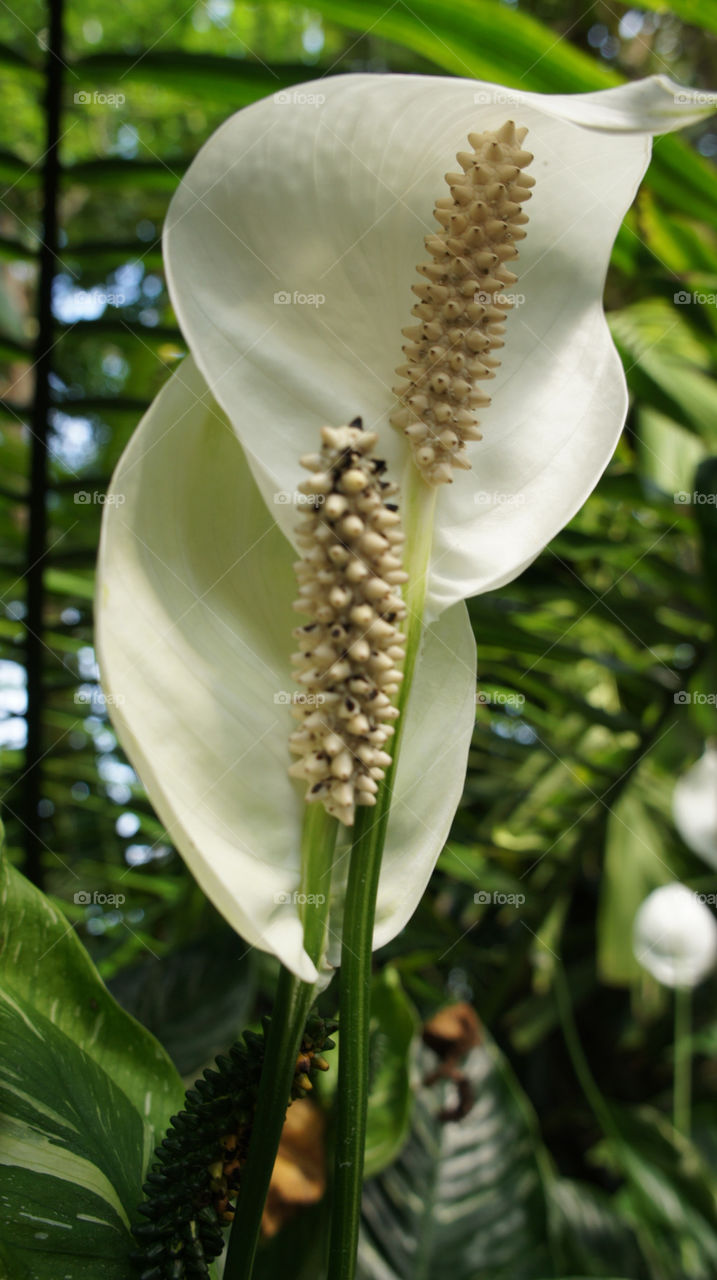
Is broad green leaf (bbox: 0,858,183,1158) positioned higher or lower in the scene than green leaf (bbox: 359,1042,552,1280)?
higher

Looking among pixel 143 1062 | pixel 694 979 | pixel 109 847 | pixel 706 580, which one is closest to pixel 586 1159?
pixel 694 979

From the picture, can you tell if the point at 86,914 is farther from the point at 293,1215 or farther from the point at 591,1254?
the point at 591,1254

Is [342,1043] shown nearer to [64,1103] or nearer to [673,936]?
[64,1103]

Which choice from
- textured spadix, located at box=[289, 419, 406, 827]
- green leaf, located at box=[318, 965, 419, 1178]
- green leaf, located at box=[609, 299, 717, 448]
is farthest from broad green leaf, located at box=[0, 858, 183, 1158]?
green leaf, located at box=[609, 299, 717, 448]

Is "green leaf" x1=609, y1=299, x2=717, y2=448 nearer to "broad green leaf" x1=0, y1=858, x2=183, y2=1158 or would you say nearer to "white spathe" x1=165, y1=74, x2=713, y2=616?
"white spathe" x1=165, y1=74, x2=713, y2=616

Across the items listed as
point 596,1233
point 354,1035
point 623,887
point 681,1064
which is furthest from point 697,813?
point 354,1035

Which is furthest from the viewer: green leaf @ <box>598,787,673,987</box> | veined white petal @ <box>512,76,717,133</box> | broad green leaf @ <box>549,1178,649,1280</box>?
green leaf @ <box>598,787,673,987</box>

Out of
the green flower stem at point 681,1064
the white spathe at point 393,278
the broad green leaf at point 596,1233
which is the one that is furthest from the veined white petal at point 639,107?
the green flower stem at point 681,1064
